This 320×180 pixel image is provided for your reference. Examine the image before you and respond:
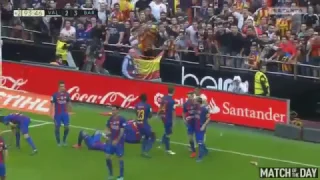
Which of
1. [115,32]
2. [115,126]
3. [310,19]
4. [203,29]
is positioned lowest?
[115,126]

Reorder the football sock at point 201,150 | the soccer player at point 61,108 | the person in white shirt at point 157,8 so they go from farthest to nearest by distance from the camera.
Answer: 1. the person in white shirt at point 157,8
2. the soccer player at point 61,108
3. the football sock at point 201,150

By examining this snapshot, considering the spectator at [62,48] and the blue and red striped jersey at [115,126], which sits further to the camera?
the spectator at [62,48]

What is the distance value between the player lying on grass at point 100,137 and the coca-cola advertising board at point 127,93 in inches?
168

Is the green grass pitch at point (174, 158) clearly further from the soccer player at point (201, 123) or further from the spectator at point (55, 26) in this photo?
the spectator at point (55, 26)

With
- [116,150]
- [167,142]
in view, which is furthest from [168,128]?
[116,150]


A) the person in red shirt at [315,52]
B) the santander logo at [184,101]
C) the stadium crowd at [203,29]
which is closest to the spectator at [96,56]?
the stadium crowd at [203,29]

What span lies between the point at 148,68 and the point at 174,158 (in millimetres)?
7419

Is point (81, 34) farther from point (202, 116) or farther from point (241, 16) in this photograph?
point (202, 116)

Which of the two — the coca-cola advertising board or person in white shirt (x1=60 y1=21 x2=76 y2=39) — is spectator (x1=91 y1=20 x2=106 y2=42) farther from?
the coca-cola advertising board

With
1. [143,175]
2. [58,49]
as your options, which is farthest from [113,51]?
[143,175]

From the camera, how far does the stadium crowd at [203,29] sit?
91.8 feet

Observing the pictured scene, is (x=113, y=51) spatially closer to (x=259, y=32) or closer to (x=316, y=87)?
(x=259, y=32)

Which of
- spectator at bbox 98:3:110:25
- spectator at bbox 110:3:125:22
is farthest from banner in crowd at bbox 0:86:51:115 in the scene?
spectator at bbox 110:3:125:22

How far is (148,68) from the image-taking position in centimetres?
3020
